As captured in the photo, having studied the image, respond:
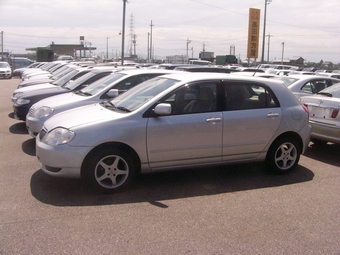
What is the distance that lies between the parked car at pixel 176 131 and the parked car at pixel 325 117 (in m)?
1.12

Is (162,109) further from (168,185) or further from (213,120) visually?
(168,185)

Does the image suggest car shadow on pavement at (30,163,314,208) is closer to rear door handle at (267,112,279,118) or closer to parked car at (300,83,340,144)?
rear door handle at (267,112,279,118)

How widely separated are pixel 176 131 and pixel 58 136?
1555 millimetres

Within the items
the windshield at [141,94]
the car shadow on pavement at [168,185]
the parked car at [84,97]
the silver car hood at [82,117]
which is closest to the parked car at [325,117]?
the car shadow on pavement at [168,185]

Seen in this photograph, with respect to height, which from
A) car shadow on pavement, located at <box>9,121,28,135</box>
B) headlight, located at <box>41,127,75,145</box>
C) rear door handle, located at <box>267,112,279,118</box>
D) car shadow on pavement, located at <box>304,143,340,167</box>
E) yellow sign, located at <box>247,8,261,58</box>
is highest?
yellow sign, located at <box>247,8,261,58</box>

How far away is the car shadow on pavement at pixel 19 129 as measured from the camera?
8.90 meters

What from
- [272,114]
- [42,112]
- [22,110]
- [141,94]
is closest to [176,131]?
[141,94]

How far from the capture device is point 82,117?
5.16m

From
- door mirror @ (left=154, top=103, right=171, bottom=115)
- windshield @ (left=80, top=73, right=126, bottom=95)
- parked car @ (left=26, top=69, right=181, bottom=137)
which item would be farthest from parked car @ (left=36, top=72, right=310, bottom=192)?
windshield @ (left=80, top=73, right=126, bottom=95)

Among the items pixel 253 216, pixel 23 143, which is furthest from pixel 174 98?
pixel 23 143

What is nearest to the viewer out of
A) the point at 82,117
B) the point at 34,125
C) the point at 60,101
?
the point at 82,117

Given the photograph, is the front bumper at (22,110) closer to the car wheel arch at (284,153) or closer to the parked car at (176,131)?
the parked car at (176,131)

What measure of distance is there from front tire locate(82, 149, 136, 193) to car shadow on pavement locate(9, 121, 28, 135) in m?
4.60

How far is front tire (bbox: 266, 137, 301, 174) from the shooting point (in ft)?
19.4
